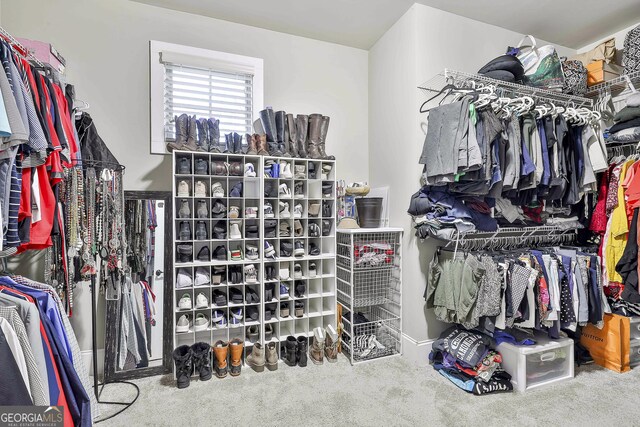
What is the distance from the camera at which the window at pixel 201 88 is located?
241 centimetres

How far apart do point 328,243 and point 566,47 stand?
3029mm

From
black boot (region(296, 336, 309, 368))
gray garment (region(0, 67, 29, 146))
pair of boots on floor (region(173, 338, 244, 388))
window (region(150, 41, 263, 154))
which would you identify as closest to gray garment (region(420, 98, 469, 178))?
window (region(150, 41, 263, 154))

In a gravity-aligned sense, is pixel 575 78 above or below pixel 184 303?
above

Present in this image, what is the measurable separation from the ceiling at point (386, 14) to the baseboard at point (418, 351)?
8.57 ft

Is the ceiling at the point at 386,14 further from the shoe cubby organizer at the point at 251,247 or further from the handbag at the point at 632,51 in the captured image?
the shoe cubby organizer at the point at 251,247

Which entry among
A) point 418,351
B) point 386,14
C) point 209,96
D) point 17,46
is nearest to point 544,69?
point 386,14

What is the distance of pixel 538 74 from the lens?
2.49 meters

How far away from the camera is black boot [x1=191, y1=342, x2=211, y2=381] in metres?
2.14

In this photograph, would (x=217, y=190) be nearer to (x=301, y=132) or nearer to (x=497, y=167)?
(x=301, y=132)

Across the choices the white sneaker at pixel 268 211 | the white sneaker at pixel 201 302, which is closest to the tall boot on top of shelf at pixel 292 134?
the white sneaker at pixel 268 211

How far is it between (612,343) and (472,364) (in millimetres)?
1193

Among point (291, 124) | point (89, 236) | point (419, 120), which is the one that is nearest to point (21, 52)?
point (89, 236)

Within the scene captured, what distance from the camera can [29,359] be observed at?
1.00 meters

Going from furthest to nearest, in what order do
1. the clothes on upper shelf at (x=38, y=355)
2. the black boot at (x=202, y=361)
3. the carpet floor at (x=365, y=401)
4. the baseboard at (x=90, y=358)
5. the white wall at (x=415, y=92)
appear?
the white wall at (x=415, y=92) < the baseboard at (x=90, y=358) < the black boot at (x=202, y=361) < the carpet floor at (x=365, y=401) < the clothes on upper shelf at (x=38, y=355)
